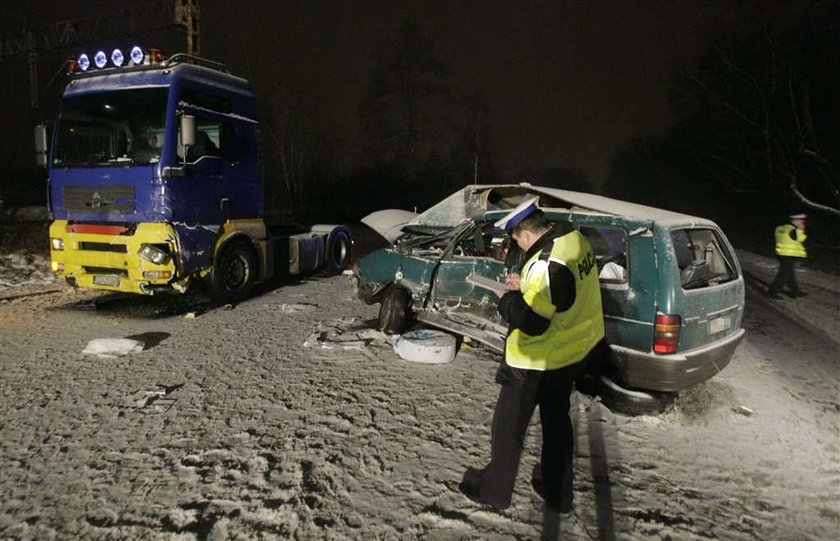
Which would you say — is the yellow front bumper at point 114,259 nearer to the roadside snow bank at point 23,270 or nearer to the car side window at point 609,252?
the roadside snow bank at point 23,270

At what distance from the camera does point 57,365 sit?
507cm

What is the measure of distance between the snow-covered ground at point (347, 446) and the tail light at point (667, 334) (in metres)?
0.70

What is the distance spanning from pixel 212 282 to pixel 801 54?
69.8 ft

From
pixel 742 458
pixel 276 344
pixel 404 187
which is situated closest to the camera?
pixel 742 458

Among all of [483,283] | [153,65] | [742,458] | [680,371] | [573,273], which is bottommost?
[742,458]

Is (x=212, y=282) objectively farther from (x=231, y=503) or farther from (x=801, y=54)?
(x=801, y=54)

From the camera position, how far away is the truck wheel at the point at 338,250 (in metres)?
11.2

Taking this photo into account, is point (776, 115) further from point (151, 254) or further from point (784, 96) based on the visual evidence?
point (151, 254)

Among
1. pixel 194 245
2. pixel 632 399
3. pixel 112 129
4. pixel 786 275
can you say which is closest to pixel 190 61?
pixel 112 129

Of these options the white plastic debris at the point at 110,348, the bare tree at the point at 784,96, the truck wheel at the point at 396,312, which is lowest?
the white plastic debris at the point at 110,348

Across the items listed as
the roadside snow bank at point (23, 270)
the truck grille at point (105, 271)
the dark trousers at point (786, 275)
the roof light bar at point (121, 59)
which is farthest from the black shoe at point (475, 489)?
the roadside snow bank at point (23, 270)

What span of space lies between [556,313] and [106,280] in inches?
257

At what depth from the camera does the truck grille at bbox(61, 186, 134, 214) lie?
670cm

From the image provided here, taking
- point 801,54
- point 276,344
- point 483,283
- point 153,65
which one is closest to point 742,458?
point 483,283
